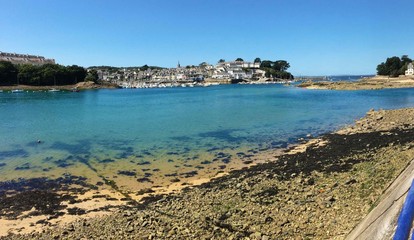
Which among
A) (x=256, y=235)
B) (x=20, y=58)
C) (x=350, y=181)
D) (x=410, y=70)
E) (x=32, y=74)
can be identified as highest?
(x=20, y=58)

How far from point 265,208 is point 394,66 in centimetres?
15921

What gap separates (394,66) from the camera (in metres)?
141

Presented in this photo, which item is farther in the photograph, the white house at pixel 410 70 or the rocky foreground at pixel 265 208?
the white house at pixel 410 70

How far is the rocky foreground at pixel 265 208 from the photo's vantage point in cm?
753

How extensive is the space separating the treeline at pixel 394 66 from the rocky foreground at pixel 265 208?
14714 cm

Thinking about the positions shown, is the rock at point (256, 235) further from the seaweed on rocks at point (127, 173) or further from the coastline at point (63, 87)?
the coastline at point (63, 87)

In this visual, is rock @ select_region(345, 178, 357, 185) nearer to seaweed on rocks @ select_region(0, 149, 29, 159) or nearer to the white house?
seaweed on rocks @ select_region(0, 149, 29, 159)

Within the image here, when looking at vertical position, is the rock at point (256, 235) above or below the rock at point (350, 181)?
below

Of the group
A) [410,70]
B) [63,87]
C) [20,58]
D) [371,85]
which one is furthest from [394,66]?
[20,58]

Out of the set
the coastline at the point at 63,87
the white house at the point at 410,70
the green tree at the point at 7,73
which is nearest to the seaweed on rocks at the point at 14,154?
the coastline at the point at 63,87

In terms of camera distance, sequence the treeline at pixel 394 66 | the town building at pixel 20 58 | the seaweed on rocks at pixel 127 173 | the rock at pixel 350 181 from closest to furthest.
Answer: the rock at pixel 350 181 < the seaweed on rocks at pixel 127 173 < the treeline at pixel 394 66 < the town building at pixel 20 58

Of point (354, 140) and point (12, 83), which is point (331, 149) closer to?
point (354, 140)

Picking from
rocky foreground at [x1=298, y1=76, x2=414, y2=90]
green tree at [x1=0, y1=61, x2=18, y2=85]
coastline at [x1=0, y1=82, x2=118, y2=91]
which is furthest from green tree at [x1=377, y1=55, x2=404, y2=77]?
green tree at [x1=0, y1=61, x2=18, y2=85]

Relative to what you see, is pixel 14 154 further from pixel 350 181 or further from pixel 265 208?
pixel 350 181
